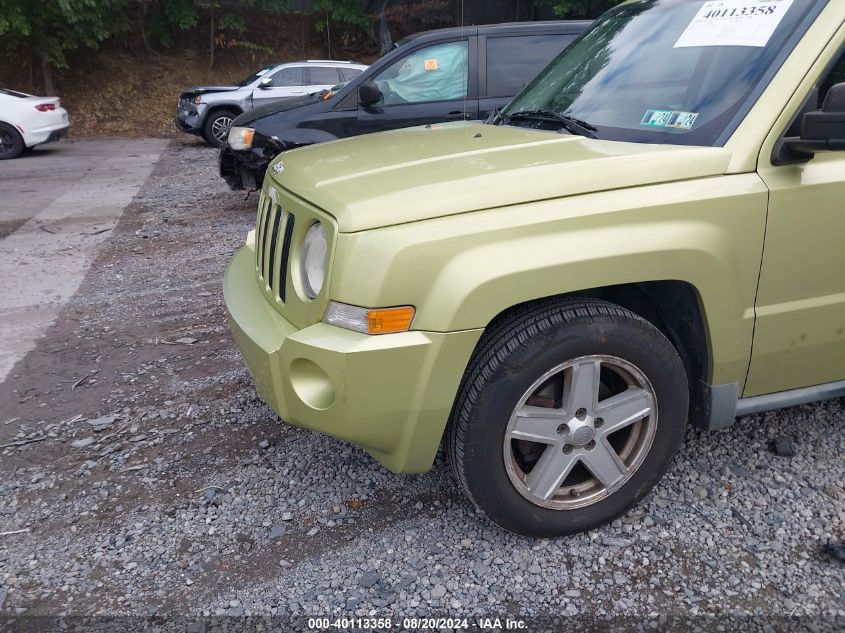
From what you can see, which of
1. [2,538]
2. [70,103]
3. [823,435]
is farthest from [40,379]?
[70,103]

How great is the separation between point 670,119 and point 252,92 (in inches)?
544

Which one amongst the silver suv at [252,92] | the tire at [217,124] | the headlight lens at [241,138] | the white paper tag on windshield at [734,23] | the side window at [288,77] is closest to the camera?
the white paper tag on windshield at [734,23]

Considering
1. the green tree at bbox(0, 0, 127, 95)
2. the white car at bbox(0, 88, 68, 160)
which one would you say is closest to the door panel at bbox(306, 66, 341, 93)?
the white car at bbox(0, 88, 68, 160)

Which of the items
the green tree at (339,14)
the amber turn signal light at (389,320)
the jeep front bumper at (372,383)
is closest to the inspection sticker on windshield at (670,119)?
the jeep front bumper at (372,383)

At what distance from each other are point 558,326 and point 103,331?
11.9 feet

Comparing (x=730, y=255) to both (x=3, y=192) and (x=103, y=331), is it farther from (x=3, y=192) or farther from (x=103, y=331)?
(x=3, y=192)

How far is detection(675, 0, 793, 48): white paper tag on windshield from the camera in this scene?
2.57 m

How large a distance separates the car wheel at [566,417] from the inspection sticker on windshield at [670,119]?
0.75m

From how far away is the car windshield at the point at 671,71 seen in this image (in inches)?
98.4

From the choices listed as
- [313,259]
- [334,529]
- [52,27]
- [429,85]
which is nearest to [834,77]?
[313,259]

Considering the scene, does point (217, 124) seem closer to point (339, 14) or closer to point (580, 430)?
point (339, 14)

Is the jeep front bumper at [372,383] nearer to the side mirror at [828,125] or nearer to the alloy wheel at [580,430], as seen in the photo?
the alloy wheel at [580,430]

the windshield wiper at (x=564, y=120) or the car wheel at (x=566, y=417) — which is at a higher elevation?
the windshield wiper at (x=564, y=120)

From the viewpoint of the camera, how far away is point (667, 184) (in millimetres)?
2334
